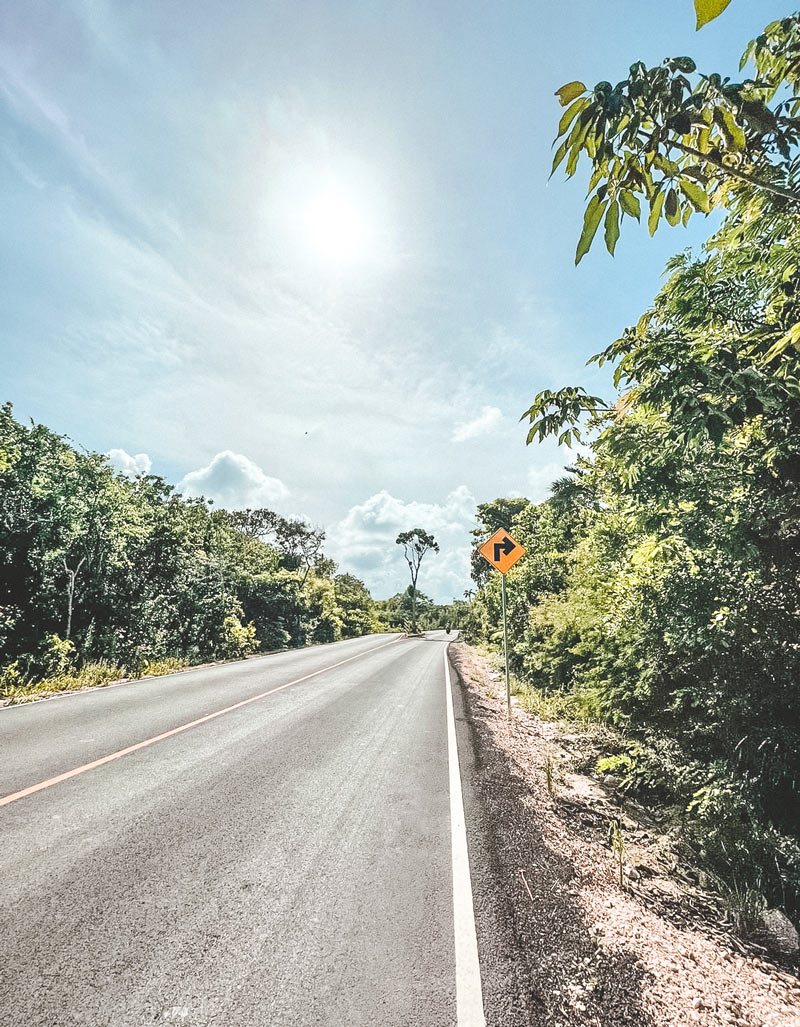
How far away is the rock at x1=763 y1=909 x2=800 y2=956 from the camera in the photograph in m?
2.96

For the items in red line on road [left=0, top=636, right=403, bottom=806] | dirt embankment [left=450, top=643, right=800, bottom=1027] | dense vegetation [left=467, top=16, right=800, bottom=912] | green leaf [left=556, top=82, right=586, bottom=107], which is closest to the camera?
green leaf [left=556, top=82, right=586, bottom=107]

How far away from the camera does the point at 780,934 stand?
3.09 meters

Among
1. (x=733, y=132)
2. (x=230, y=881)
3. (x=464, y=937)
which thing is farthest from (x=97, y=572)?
(x=733, y=132)

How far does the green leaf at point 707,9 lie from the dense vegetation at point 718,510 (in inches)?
14.6

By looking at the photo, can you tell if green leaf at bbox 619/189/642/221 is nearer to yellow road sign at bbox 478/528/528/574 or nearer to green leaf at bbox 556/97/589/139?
green leaf at bbox 556/97/589/139

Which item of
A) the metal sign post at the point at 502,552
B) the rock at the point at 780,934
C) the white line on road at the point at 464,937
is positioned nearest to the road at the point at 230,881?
the white line on road at the point at 464,937

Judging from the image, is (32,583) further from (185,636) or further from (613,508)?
(613,508)

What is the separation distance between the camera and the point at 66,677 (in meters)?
10.7

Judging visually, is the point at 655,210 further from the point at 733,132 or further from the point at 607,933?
the point at 607,933

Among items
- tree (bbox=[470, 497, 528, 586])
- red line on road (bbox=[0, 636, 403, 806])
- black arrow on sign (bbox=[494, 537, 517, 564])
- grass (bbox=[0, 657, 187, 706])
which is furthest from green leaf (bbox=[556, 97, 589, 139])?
tree (bbox=[470, 497, 528, 586])

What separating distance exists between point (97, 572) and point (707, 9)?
15715 mm

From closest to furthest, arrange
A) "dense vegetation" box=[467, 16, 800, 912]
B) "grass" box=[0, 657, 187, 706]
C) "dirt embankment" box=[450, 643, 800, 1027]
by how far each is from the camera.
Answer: "dense vegetation" box=[467, 16, 800, 912] → "dirt embankment" box=[450, 643, 800, 1027] → "grass" box=[0, 657, 187, 706]

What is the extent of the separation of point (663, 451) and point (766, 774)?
11.6 feet

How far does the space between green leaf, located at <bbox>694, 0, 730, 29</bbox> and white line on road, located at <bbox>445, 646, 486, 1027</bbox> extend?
11.5ft
